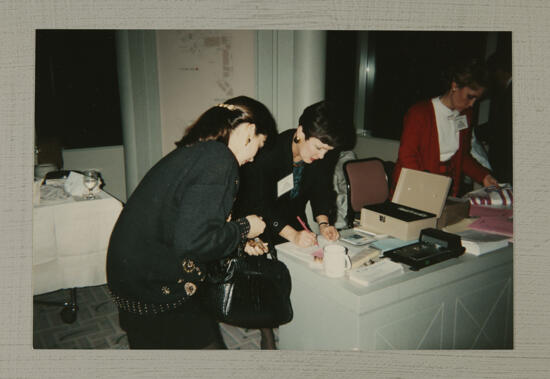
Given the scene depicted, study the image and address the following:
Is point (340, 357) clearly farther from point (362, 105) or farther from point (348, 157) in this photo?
point (362, 105)

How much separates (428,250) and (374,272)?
1.02 feet

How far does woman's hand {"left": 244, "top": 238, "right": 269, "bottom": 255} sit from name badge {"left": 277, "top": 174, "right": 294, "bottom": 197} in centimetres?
35

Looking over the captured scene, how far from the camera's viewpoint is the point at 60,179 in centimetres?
234

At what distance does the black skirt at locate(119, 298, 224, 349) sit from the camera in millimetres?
1089

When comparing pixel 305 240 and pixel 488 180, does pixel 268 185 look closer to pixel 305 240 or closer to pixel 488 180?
pixel 305 240

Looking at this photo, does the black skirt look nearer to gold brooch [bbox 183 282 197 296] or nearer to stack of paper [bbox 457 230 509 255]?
gold brooch [bbox 183 282 197 296]

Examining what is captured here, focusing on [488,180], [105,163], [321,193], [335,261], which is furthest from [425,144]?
[105,163]

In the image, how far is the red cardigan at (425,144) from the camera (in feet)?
7.12

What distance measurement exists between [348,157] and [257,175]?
193 cm

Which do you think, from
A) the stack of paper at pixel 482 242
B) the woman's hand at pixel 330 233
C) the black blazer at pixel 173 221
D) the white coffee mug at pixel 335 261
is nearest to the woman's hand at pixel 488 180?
the stack of paper at pixel 482 242

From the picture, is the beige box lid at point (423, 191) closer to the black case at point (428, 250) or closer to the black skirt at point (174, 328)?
the black case at point (428, 250)

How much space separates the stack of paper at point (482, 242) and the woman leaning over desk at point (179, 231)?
1.00 meters
